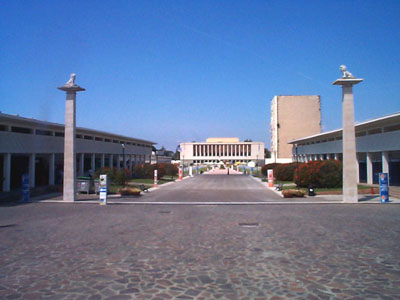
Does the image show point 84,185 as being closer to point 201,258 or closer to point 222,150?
point 201,258

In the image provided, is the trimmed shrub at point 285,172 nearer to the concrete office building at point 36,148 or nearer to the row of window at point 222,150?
the concrete office building at point 36,148

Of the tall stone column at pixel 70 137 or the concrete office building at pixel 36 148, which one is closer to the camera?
the tall stone column at pixel 70 137

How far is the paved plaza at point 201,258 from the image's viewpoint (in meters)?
5.79

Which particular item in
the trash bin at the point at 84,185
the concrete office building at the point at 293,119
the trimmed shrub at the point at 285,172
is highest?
the concrete office building at the point at 293,119

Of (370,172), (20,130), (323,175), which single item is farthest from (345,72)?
(20,130)

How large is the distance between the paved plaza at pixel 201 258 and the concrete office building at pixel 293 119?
89.9 metres

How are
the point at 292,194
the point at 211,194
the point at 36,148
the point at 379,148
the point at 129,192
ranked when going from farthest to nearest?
the point at 379,148 → the point at 36,148 → the point at 211,194 → the point at 129,192 → the point at 292,194

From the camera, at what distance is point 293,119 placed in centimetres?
10219

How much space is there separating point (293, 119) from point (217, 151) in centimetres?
4954

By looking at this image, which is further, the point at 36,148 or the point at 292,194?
the point at 36,148

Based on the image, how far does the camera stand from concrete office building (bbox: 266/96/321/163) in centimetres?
10150

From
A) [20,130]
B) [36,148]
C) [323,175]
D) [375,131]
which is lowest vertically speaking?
[323,175]

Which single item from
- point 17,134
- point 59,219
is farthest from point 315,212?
point 17,134

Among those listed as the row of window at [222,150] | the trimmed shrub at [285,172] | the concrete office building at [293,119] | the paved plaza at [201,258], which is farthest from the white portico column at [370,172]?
the row of window at [222,150]
